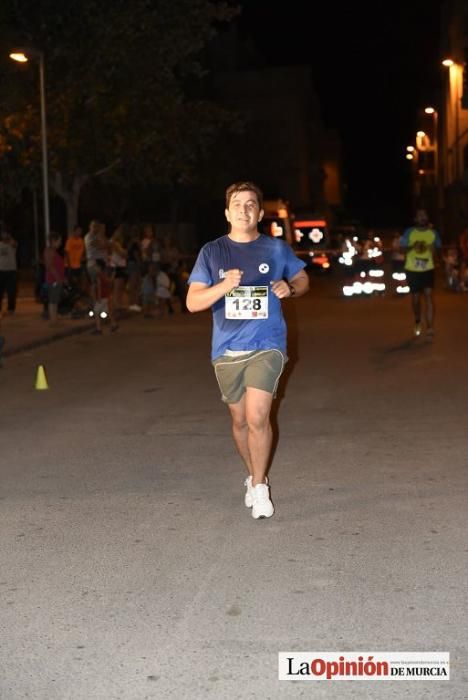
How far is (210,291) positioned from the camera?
22.8ft

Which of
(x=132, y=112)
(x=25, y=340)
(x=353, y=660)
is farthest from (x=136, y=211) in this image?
(x=353, y=660)

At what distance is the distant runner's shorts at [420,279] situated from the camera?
17750 millimetres

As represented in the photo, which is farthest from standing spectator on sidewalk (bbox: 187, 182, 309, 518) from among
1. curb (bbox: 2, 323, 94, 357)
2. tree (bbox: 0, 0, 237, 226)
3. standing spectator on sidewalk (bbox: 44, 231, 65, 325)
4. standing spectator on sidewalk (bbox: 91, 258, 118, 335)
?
tree (bbox: 0, 0, 237, 226)

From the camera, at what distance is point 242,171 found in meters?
72.2

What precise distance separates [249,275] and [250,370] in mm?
579

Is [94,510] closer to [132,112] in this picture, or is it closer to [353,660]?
[353,660]

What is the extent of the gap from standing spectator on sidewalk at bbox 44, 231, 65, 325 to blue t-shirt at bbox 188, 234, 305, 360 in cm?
1591

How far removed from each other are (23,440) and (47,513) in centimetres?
301

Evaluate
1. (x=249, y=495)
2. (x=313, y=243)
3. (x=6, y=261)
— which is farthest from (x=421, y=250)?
(x=313, y=243)

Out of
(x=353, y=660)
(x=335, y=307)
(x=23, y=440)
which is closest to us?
(x=353, y=660)

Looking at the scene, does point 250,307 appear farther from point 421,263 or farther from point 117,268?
point 117,268

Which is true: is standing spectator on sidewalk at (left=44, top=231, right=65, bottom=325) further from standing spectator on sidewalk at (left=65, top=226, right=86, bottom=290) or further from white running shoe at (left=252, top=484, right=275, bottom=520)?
white running shoe at (left=252, top=484, right=275, bottom=520)

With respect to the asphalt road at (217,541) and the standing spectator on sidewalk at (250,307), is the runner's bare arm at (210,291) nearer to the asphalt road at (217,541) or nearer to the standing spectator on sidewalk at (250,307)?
the standing spectator on sidewalk at (250,307)

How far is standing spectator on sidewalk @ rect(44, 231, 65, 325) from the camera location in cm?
2281
